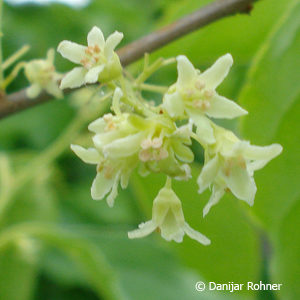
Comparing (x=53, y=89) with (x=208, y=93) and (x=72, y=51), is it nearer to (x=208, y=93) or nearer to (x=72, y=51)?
(x=72, y=51)

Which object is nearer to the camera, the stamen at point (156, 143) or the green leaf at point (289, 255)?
the stamen at point (156, 143)

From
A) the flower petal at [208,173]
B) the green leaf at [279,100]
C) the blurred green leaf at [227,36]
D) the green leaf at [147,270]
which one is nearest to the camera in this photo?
the flower petal at [208,173]

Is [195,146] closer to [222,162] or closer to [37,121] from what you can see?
[37,121]

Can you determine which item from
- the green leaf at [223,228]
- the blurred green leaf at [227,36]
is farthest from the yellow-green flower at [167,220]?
the blurred green leaf at [227,36]

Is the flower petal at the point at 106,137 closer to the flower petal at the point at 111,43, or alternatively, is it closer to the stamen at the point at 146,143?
the stamen at the point at 146,143

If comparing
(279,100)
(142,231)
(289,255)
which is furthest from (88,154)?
(289,255)

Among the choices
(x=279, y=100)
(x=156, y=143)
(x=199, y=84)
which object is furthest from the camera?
(x=279, y=100)

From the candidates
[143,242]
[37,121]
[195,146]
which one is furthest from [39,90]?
[37,121]
